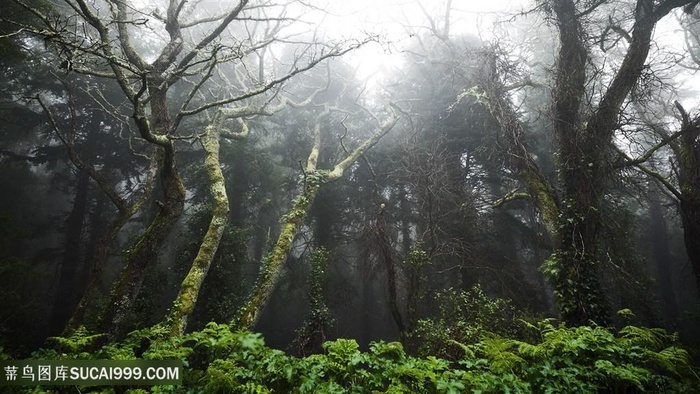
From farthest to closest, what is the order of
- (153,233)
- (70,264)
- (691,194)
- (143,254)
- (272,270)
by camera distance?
(70,264), (272,270), (691,194), (153,233), (143,254)

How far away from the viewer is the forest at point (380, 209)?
3555 millimetres

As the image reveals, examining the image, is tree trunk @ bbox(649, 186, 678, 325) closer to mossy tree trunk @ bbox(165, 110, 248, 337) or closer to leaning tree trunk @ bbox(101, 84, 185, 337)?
Result: mossy tree trunk @ bbox(165, 110, 248, 337)

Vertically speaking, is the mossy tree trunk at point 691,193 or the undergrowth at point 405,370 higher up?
the mossy tree trunk at point 691,193

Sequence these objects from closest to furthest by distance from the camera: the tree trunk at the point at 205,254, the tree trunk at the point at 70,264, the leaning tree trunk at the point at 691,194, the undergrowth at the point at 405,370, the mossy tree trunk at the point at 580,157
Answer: the undergrowth at the point at 405,370
the tree trunk at the point at 205,254
the mossy tree trunk at the point at 580,157
the leaning tree trunk at the point at 691,194
the tree trunk at the point at 70,264

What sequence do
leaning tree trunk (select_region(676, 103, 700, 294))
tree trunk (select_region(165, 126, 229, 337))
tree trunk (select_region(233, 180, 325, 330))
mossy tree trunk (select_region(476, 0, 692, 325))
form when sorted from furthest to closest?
tree trunk (select_region(233, 180, 325, 330)) < leaning tree trunk (select_region(676, 103, 700, 294)) < mossy tree trunk (select_region(476, 0, 692, 325)) < tree trunk (select_region(165, 126, 229, 337))

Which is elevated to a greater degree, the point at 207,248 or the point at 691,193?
the point at 691,193

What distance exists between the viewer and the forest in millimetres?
3555

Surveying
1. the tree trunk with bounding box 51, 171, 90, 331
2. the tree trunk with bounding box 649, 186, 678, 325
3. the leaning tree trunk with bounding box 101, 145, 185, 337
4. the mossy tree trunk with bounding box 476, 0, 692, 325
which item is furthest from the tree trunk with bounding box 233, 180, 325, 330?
the tree trunk with bounding box 649, 186, 678, 325

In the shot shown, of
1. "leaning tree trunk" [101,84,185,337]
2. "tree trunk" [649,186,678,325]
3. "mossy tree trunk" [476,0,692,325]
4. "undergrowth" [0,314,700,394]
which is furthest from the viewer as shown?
"tree trunk" [649,186,678,325]

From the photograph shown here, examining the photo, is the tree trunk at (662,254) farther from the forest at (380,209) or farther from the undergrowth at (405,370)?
the undergrowth at (405,370)

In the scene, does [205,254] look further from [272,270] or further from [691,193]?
[691,193]

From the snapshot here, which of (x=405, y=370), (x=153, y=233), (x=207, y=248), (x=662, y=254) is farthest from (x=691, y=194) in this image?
(x=662, y=254)

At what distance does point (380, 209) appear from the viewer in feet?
30.0

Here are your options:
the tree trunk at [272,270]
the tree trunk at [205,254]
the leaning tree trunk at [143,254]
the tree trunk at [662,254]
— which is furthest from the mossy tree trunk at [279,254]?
the tree trunk at [662,254]
